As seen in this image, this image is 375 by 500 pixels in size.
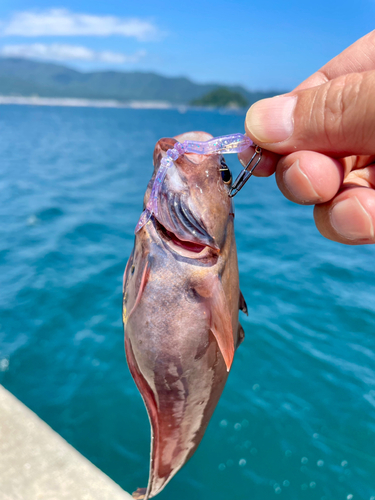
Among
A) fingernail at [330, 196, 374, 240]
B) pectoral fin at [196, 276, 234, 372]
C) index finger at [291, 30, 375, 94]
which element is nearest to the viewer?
pectoral fin at [196, 276, 234, 372]

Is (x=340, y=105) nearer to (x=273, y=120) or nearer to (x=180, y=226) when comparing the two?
(x=273, y=120)

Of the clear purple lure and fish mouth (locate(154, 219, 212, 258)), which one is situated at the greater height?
the clear purple lure

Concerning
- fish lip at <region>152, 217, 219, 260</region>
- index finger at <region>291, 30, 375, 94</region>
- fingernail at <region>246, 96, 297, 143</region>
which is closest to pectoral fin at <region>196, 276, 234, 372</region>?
fish lip at <region>152, 217, 219, 260</region>

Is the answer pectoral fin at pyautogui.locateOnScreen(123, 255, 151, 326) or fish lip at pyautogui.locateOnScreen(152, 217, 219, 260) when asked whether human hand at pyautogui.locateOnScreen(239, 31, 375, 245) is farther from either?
pectoral fin at pyautogui.locateOnScreen(123, 255, 151, 326)

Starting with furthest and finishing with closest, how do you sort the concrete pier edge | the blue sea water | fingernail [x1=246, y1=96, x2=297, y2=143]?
the blue sea water → the concrete pier edge → fingernail [x1=246, y1=96, x2=297, y2=143]

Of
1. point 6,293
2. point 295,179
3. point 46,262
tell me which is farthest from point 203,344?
point 46,262

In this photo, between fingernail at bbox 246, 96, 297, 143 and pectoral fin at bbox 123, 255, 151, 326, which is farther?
fingernail at bbox 246, 96, 297, 143

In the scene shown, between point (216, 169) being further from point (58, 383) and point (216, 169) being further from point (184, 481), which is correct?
point (58, 383)
